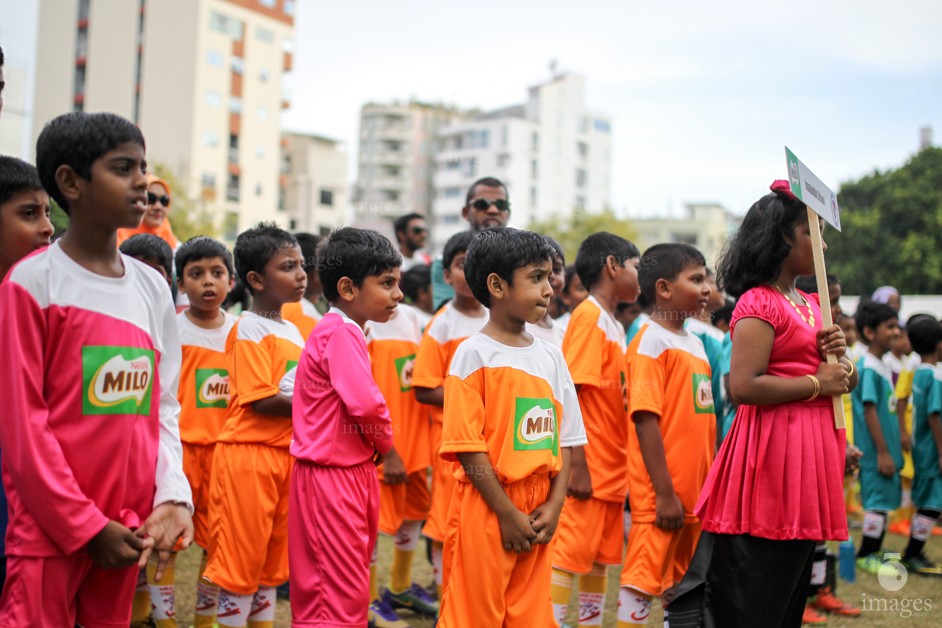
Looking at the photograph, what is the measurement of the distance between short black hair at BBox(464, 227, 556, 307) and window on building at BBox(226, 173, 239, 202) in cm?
4532

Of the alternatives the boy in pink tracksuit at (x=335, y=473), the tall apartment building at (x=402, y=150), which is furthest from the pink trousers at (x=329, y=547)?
the tall apartment building at (x=402, y=150)

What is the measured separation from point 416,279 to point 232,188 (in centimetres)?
4234

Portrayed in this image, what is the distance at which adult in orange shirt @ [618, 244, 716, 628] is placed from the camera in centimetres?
419

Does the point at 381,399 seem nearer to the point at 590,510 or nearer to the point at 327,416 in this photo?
the point at 327,416

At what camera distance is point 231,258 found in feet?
16.2

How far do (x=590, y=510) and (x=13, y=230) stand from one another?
2.99m

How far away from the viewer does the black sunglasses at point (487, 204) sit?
6.42 m

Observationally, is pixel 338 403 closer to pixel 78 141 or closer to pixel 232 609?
pixel 232 609

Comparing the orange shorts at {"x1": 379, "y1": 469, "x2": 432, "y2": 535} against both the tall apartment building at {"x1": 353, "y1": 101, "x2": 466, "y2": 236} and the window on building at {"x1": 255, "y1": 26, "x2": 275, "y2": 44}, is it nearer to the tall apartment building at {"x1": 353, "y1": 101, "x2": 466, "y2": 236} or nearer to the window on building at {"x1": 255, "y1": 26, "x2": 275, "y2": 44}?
the window on building at {"x1": 255, "y1": 26, "x2": 275, "y2": 44}

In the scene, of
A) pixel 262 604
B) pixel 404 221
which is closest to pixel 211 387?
pixel 262 604

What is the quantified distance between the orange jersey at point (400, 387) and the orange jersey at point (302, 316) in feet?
1.17

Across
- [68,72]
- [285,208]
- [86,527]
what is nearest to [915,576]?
[86,527]

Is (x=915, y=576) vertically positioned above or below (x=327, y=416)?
below

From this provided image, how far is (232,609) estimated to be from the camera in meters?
4.05
